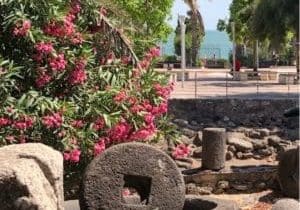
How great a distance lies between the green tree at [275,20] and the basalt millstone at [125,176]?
20417 millimetres

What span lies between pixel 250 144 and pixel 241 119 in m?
6.12

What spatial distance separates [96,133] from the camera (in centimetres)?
771

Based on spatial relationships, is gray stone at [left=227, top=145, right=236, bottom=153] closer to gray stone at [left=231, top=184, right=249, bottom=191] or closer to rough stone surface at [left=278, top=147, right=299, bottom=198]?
gray stone at [left=231, top=184, right=249, bottom=191]

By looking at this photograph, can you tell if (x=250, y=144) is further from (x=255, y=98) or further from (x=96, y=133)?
(x=96, y=133)

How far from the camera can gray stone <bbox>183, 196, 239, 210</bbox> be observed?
797 centimetres

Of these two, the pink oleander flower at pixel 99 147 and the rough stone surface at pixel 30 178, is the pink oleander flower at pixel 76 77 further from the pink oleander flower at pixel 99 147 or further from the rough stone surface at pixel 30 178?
the rough stone surface at pixel 30 178

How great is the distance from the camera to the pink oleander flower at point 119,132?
7.85m

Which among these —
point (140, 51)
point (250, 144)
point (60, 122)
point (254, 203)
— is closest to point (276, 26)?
point (250, 144)

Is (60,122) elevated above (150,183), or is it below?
above

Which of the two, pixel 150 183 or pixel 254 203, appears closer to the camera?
pixel 150 183

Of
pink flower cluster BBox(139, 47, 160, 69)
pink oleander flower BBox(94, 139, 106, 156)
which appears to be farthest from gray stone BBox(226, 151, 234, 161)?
pink oleander flower BBox(94, 139, 106, 156)

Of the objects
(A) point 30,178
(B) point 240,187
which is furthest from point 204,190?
(A) point 30,178

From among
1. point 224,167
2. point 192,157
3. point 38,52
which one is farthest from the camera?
point 192,157

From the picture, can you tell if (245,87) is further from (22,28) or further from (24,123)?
(24,123)
